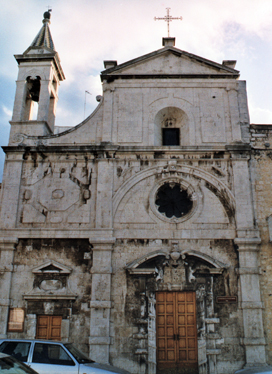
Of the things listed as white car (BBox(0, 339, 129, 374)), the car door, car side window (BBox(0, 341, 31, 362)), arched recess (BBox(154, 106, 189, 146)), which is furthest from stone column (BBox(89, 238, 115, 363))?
arched recess (BBox(154, 106, 189, 146))

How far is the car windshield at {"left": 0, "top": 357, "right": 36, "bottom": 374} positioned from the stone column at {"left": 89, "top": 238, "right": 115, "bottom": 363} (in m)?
6.87

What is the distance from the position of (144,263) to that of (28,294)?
4.27 metres

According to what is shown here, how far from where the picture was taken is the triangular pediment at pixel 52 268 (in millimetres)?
13175

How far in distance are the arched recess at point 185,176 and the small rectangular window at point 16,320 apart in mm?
4855

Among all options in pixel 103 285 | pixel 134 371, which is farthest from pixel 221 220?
pixel 134 371

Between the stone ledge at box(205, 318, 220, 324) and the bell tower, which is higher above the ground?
the bell tower

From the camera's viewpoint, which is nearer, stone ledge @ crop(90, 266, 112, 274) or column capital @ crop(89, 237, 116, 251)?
stone ledge @ crop(90, 266, 112, 274)

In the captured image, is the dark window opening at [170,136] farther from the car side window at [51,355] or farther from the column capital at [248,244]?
the car side window at [51,355]

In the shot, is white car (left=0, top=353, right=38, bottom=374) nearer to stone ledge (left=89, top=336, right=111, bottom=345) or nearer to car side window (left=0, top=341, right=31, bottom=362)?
car side window (left=0, top=341, right=31, bottom=362)

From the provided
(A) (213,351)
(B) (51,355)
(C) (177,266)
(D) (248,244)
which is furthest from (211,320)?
(B) (51,355)

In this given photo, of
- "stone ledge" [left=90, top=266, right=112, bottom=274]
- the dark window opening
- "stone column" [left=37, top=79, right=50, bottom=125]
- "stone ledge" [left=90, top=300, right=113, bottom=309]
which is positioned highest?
"stone column" [left=37, top=79, right=50, bottom=125]

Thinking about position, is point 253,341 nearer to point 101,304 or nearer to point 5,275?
point 101,304

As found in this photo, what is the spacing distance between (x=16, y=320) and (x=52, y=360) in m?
5.10

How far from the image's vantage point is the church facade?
1253 cm
